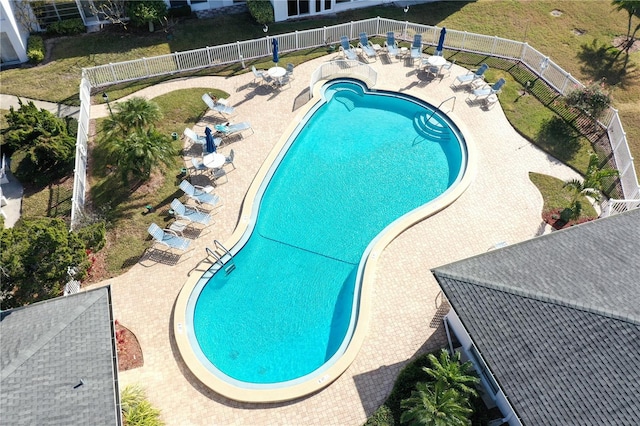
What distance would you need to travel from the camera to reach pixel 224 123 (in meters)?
25.5

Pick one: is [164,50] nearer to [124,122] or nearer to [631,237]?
[124,122]

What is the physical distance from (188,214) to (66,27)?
65.0 feet

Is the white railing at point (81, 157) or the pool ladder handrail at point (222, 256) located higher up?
the white railing at point (81, 157)

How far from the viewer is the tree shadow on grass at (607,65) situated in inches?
1168

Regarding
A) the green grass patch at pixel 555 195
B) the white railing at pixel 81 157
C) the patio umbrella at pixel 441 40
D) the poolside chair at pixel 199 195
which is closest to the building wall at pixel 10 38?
the white railing at pixel 81 157

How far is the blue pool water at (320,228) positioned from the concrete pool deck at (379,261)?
3.55ft

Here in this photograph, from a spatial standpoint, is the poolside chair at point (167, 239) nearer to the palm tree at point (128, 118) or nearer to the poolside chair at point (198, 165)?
the poolside chair at point (198, 165)

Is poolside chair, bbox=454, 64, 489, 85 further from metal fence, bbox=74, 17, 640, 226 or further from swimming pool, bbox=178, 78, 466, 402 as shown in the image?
swimming pool, bbox=178, 78, 466, 402

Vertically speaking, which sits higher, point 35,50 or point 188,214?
point 35,50

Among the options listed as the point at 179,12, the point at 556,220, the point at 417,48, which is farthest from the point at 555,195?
the point at 179,12

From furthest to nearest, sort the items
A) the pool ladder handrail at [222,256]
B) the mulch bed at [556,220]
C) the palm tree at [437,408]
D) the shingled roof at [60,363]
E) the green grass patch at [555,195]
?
the green grass patch at [555,195] → the mulch bed at [556,220] → the pool ladder handrail at [222,256] → the palm tree at [437,408] → the shingled roof at [60,363]

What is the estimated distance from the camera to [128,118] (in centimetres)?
2173

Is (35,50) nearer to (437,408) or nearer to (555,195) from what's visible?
(437,408)

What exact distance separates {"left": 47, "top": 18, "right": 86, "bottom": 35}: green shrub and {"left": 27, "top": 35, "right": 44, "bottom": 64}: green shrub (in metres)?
1.55
